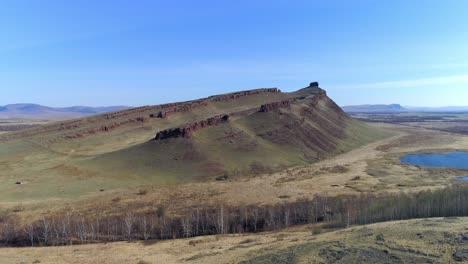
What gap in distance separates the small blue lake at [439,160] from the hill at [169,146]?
2390 centimetres

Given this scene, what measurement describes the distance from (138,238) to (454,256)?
4076cm

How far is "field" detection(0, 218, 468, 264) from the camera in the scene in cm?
3238

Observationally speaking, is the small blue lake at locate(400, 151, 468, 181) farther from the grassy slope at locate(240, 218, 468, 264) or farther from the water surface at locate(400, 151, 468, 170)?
the grassy slope at locate(240, 218, 468, 264)

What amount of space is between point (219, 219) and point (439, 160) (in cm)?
8891

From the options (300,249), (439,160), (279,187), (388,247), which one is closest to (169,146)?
(279,187)

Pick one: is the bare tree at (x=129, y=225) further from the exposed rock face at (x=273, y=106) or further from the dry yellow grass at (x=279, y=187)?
the exposed rock face at (x=273, y=106)

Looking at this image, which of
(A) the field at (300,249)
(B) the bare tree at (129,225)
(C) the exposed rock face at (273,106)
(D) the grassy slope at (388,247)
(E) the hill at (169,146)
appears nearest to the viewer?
(D) the grassy slope at (388,247)

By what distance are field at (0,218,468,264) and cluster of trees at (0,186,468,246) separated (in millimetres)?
3531

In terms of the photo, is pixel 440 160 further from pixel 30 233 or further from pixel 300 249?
pixel 30 233

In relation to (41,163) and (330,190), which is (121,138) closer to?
(41,163)

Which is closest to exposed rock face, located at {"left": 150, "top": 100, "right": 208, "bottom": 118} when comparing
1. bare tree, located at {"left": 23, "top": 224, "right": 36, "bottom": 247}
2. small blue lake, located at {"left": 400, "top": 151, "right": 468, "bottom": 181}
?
small blue lake, located at {"left": 400, "top": 151, "right": 468, "bottom": 181}

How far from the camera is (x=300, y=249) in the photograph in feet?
119

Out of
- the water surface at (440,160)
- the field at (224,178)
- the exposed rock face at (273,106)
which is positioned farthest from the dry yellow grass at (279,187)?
the exposed rock face at (273,106)

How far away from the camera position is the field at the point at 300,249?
3238 cm
